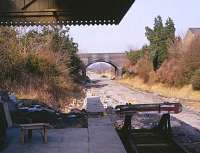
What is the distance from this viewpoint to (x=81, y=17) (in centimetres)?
1252

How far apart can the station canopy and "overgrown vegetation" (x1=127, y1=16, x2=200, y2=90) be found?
40.5 meters

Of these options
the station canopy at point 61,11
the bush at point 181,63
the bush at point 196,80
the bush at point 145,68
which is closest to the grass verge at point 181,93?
the bush at point 196,80

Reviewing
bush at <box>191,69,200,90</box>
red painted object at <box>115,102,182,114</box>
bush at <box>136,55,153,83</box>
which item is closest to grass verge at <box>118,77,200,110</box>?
bush at <box>191,69,200,90</box>

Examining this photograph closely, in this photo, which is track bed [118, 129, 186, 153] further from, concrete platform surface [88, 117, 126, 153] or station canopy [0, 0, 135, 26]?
station canopy [0, 0, 135, 26]

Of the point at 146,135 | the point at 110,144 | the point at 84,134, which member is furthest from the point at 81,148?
the point at 146,135

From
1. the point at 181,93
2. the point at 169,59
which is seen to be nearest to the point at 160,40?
the point at 169,59

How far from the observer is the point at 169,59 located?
67.1 metres

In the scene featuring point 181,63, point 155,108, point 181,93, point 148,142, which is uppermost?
point 181,63

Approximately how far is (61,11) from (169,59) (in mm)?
56418

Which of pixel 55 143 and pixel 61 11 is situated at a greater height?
pixel 61 11

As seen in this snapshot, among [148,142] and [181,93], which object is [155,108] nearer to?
[148,142]

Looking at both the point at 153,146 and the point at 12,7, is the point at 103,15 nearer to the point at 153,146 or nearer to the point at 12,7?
the point at 12,7

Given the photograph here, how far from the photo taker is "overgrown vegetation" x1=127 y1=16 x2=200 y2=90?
57.1m

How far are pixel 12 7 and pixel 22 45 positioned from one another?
2506 centimetres
